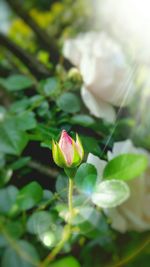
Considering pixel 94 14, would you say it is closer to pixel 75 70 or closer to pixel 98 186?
pixel 75 70

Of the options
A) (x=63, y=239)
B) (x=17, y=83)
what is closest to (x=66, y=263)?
(x=63, y=239)

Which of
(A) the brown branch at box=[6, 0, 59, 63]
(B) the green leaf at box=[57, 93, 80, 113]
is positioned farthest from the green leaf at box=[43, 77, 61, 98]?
(A) the brown branch at box=[6, 0, 59, 63]

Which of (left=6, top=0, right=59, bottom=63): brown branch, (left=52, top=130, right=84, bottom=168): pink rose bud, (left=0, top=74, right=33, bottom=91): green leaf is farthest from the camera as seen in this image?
(left=6, top=0, right=59, bottom=63): brown branch

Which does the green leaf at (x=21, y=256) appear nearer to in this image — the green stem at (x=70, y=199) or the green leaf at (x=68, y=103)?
the green stem at (x=70, y=199)

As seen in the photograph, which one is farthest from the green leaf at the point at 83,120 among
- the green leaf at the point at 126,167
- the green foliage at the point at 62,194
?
the green leaf at the point at 126,167

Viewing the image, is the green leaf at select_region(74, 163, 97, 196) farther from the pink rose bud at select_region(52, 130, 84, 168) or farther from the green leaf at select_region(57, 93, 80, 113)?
the green leaf at select_region(57, 93, 80, 113)

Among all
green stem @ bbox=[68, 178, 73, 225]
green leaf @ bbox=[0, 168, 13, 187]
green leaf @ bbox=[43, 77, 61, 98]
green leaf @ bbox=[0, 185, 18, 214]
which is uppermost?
green stem @ bbox=[68, 178, 73, 225]

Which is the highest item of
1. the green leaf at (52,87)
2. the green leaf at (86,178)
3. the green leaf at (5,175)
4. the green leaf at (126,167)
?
the green leaf at (126,167)
